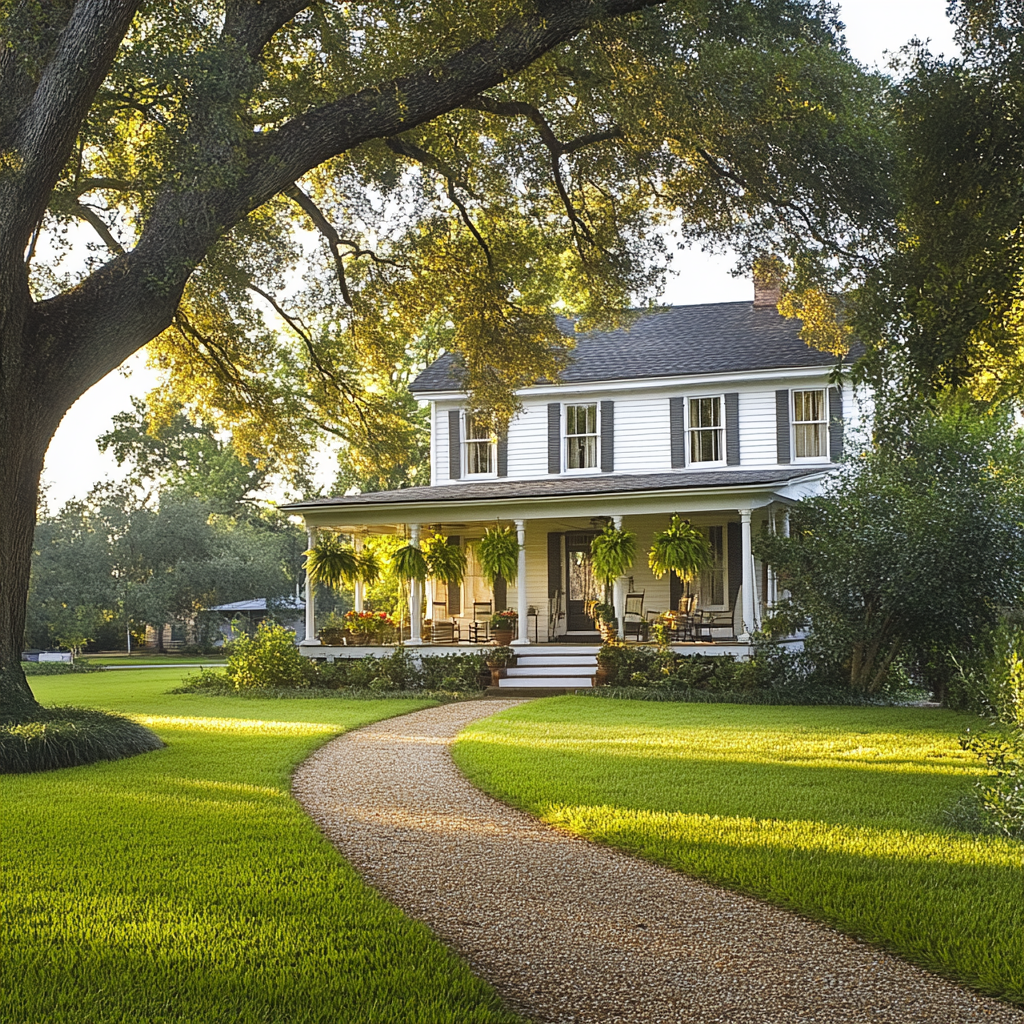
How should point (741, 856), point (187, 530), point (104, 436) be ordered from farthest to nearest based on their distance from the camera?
1. point (104, 436)
2. point (187, 530)
3. point (741, 856)

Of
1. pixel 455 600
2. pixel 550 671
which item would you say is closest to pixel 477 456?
pixel 455 600

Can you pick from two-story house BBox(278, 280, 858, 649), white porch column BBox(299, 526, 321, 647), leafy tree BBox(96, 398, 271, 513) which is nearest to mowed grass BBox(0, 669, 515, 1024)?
white porch column BBox(299, 526, 321, 647)

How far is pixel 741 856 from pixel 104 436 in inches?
1892

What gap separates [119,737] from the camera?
1128 centimetres

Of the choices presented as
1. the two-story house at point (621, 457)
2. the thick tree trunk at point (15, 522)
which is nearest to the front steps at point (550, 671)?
the two-story house at point (621, 457)

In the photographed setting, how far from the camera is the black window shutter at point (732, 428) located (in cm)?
2262

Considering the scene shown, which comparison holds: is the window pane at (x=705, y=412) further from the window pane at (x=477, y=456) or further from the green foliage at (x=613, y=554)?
the window pane at (x=477, y=456)

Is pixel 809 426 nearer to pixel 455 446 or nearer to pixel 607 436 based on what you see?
pixel 607 436

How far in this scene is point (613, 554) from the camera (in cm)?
1950

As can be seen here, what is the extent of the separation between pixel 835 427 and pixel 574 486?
559 centimetres

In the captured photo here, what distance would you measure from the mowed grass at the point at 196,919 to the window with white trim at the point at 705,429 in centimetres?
1523

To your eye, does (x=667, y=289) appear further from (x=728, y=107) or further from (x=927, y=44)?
(x=927, y=44)

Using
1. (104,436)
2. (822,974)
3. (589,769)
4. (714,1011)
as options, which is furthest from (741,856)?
(104,436)

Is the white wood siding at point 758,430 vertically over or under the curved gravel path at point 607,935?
over
